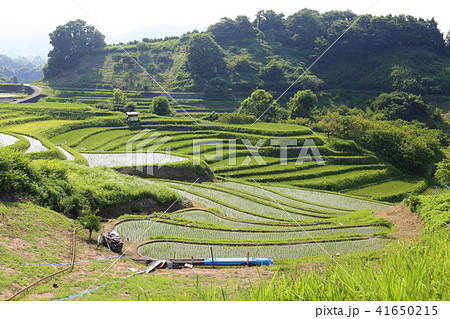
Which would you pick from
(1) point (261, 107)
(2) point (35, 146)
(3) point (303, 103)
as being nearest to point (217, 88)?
(1) point (261, 107)

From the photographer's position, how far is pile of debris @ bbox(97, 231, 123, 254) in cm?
1450

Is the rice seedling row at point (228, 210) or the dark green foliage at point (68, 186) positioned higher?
the dark green foliage at point (68, 186)

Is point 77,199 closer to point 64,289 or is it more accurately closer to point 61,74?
point 64,289

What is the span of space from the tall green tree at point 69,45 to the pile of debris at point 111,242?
10696 cm

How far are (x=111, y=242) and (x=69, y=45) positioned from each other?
112492 mm

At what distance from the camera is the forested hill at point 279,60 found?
93250 mm

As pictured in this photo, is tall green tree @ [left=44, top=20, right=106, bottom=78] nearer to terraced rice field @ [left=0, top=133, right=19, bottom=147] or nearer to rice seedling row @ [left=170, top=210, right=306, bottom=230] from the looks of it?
terraced rice field @ [left=0, top=133, right=19, bottom=147]

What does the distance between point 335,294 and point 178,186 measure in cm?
2478

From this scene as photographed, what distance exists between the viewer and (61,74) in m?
104

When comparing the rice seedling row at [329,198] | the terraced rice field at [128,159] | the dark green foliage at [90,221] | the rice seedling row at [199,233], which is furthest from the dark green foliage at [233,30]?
the dark green foliage at [90,221]

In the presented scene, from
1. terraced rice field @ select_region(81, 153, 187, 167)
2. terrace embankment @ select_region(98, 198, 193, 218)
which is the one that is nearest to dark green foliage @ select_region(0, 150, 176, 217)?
terrace embankment @ select_region(98, 198, 193, 218)

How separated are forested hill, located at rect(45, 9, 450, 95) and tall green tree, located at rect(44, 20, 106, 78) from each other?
0.46m

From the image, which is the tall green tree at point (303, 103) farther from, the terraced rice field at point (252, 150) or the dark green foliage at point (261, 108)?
the terraced rice field at point (252, 150)

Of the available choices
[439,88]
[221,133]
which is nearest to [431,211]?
[221,133]
